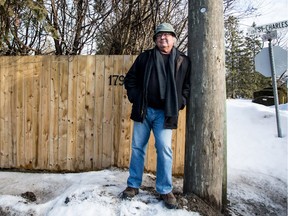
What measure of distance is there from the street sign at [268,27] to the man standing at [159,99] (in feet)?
11.9

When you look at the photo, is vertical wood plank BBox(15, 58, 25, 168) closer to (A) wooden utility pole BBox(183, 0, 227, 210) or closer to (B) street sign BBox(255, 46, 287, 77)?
(A) wooden utility pole BBox(183, 0, 227, 210)

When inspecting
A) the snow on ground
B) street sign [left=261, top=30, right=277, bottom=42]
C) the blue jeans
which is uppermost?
street sign [left=261, top=30, right=277, bottom=42]

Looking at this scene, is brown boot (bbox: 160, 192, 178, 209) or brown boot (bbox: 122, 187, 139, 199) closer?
brown boot (bbox: 160, 192, 178, 209)

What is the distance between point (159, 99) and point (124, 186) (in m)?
1.22

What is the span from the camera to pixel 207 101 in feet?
10.5

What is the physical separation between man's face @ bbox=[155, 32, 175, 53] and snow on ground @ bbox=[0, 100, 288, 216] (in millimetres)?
1585

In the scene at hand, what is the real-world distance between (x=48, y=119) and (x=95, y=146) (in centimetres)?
85

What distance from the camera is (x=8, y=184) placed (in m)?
4.14

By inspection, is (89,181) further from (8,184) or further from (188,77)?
(188,77)

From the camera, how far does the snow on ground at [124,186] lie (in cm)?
302

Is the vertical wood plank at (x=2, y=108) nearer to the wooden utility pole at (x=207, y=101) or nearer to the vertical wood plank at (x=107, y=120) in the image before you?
the vertical wood plank at (x=107, y=120)

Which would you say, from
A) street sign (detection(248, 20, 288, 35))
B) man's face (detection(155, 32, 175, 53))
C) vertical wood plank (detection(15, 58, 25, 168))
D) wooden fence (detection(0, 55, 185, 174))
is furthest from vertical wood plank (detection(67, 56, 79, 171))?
street sign (detection(248, 20, 288, 35))

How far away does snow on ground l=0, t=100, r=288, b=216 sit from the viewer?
3020 millimetres

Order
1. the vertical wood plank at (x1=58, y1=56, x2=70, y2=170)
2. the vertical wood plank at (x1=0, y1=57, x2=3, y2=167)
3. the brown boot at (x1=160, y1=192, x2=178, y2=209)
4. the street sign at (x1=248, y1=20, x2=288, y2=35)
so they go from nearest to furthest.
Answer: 1. the brown boot at (x1=160, y1=192, x2=178, y2=209)
2. the vertical wood plank at (x1=58, y1=56, x2=70, y2=170)
3. the vertical wood plank at (x1=0, y1=57, x2=3, y2=167)
4. the street sign at (x1=248, y1=20, x2=288, y2=35)
